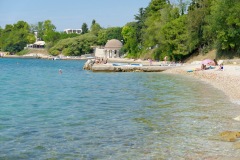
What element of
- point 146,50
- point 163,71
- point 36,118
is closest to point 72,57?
point 146,50

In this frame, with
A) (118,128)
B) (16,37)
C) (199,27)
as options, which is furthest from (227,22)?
(16,37)

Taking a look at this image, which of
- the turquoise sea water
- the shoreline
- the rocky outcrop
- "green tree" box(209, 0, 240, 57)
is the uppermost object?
"green tree" box(209, 0, 240, 57)

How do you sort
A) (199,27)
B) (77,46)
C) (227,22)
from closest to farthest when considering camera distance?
(227,22), (199,27), (77,46)

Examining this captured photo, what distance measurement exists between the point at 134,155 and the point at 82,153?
63.3 inches

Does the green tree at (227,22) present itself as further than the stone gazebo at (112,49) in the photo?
No

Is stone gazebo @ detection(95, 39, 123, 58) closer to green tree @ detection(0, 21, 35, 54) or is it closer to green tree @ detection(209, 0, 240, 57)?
green tree @ detection(0, 21, 35, 54)

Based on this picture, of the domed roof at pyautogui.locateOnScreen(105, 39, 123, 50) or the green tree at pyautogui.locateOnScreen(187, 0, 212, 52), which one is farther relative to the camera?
the domed roof at pyautogui.locateOnScreen(105, 39, 123, 50)

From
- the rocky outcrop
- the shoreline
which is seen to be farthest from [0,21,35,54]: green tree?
the rocky outcrop

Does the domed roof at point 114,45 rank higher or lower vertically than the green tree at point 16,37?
lower

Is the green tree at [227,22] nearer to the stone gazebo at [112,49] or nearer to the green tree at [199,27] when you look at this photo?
the green tree at [199,27]

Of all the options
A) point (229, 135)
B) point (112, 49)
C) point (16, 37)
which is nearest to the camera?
point (229, 135)

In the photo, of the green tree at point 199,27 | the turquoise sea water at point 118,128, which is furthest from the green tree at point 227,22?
the turquoise sea water at point 118,128

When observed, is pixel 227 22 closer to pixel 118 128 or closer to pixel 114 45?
pixel 118 128

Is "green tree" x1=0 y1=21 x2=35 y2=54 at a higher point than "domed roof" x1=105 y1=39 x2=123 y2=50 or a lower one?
higher
